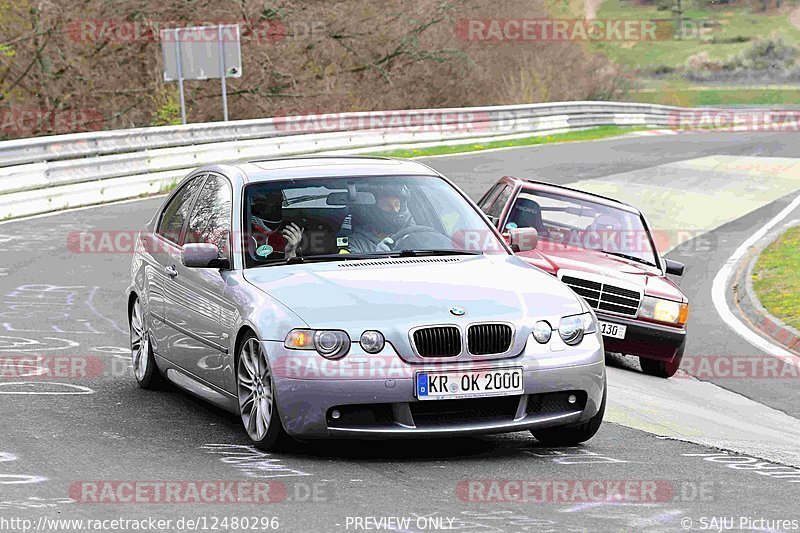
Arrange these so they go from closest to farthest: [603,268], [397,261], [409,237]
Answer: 1. [397,261]
2. [409,237]
3. [603,268]

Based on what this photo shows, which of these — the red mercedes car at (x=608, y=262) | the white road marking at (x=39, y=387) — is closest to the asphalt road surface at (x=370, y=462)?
the white road marking at (x=39, y=387)

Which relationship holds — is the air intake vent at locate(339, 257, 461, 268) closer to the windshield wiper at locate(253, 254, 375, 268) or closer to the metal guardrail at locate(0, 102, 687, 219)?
the windshield wiper at locate(253, 254, 375, 268)

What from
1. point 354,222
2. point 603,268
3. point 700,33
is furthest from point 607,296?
point 700,33

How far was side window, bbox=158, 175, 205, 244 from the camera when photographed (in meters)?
8.85

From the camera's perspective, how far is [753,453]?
7.39 metres

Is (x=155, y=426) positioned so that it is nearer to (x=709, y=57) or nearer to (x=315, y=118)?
(x=315, y=118)

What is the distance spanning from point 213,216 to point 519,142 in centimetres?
2861

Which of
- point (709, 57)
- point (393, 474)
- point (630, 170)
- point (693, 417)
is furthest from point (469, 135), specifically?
point (709, 57)

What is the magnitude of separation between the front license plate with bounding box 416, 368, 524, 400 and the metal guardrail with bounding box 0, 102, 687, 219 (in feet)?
44.7

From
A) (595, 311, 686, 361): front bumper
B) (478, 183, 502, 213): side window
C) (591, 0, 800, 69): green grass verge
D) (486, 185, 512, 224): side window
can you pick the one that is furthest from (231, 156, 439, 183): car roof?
(591, 0, 800, 69): green grass verge

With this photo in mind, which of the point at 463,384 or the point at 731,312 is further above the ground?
the point at 463,384

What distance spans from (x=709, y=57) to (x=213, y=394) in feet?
359

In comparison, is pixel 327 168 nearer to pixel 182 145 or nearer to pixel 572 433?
pixel 572 433

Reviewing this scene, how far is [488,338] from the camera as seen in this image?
22.3ft
